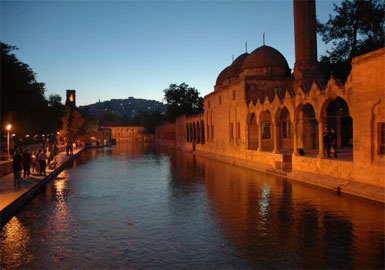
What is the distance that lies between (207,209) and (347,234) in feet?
14.7

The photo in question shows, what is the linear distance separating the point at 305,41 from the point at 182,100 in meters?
48.6

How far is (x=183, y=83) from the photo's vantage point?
247 ft

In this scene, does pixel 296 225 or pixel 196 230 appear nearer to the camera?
pixel 196 230

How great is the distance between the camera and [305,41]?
26562 millimetres

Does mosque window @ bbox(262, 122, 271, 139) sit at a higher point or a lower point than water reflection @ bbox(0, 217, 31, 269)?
higher

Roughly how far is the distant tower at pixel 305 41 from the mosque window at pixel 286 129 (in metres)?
4.00

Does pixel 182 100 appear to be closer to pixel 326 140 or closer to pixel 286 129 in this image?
pixel 286 129

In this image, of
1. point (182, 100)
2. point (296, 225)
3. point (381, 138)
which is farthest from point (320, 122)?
point (182, 100)

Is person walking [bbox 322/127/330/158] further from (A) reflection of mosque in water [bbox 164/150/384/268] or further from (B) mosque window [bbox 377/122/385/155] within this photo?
(B) mosque window [bbox 377/122/385/155]

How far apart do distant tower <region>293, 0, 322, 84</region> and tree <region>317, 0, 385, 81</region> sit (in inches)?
127

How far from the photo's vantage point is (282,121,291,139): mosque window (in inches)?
1151

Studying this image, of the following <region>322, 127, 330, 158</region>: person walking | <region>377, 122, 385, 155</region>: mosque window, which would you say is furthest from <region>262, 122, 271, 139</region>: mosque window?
<region>377, 122, 385, 155</region>: mosque window

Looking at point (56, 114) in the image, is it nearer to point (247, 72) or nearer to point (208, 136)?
point (208, 136)

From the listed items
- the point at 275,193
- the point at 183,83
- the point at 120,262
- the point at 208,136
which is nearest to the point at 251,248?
the point at 120,262
